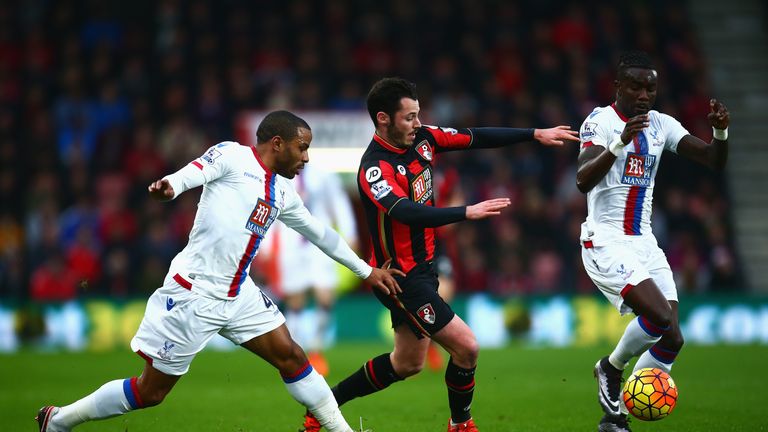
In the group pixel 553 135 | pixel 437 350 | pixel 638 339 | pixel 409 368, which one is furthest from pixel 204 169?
pixel 437 350

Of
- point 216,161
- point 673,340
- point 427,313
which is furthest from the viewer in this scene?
point 673,340

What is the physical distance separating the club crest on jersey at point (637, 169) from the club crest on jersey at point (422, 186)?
1.38 metres

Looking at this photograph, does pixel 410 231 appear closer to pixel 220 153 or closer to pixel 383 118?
pixel 383 118

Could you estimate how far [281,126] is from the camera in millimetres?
6500

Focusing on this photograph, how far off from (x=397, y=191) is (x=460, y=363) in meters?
1.23

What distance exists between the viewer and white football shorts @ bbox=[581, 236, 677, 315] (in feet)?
23.3

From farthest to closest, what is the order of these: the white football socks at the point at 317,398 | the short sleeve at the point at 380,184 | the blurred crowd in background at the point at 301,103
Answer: the blurred crowd in background at the point at 301,103, the short sleeve at the point at 380,184, the white football socks at the point at 317,398

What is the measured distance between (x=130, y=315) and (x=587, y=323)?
7.00 meters

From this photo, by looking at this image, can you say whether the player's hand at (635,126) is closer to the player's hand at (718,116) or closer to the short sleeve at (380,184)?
the player's hand at (718,116)

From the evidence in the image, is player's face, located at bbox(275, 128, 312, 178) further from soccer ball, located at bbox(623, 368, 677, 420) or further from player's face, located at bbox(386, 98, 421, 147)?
soccer ball, located at bbox(623, 368, 677, 420)

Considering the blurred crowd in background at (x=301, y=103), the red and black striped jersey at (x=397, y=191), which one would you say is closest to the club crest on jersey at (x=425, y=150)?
the red and black striped jersey at (x=397, y=191)

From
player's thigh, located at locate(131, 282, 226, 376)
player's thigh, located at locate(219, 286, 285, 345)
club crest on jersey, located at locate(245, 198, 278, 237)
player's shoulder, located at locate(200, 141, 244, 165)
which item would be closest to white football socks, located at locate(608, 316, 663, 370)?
player's thigh, located at locate(219, 286, 285, 345)

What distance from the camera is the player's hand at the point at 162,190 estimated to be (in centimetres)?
579

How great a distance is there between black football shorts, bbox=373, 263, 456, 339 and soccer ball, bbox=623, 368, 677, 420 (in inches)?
52.0
